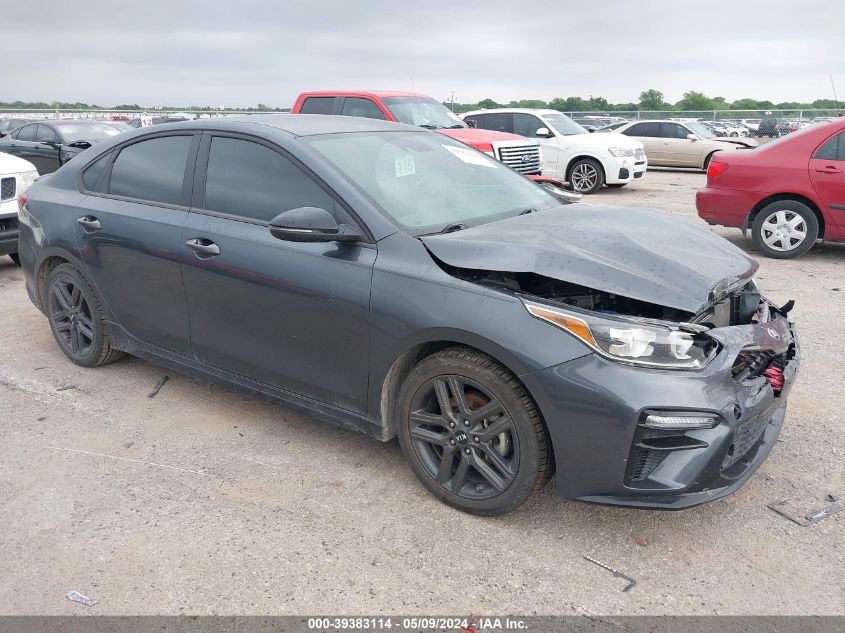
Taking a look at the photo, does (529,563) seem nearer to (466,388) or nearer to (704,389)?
(466,388)

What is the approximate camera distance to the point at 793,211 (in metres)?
7.86

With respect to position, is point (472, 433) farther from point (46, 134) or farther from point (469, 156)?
point (46, 134)

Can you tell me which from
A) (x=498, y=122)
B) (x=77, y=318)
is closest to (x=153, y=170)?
(x=77, y=318)

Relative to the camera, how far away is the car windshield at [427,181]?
3.38 m

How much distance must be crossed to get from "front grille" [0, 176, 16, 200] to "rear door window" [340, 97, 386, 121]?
4911 millimetres

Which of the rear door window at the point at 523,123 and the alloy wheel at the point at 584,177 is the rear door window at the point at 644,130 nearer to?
the rear door window at the point at 523,123

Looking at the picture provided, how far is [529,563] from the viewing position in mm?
2775

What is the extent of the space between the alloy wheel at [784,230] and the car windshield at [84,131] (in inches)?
478

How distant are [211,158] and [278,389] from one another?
1.30 m

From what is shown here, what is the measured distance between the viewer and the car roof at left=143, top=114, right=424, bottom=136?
3740 mm

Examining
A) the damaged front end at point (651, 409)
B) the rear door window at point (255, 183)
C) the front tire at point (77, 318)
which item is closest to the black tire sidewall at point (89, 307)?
the front tire at point (77, 318)

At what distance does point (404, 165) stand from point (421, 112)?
26.9 ft

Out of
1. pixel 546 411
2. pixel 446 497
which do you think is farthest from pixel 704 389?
pixel 446 497

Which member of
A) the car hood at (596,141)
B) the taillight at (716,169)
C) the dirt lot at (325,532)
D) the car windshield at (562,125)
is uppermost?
the car windshield at (562,125)
